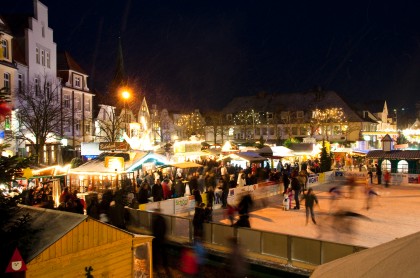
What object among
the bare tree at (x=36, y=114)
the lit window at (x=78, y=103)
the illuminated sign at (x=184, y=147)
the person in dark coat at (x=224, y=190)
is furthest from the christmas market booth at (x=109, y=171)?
the lit window at (x=78, y=103)

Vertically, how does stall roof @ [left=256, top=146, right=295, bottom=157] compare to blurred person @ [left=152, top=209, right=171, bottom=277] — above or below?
above

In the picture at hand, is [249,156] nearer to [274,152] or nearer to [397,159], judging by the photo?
[274,152]

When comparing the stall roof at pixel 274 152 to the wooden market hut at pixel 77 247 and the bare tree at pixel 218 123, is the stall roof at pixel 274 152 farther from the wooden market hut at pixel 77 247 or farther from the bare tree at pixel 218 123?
the bare tree at pixel 218 123

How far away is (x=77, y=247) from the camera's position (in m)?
7.43

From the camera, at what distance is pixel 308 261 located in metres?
9.76

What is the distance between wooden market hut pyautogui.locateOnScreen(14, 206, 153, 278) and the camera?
23.0 feet

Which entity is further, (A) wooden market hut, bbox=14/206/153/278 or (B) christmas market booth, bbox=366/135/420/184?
(B) christmas market booth, bbox=366/135/420/184

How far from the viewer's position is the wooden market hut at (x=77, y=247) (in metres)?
7.02

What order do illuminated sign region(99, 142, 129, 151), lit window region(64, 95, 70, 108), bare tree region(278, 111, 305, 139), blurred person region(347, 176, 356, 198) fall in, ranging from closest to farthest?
1. blurred person region(347, 176, 356, 198)
2. illuminated sign region(99, 142, 129, 151)
3. lit window region(64, 95, 70, 108)
4. bare tree region(278, 111, 305, 139)

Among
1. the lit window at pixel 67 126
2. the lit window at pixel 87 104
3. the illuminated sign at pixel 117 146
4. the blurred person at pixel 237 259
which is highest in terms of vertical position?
the lit window at pixel 87 104

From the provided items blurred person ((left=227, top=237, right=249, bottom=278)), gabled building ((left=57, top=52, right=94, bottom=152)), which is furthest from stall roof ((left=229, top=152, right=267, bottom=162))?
blurred person ((left=227, top=237, right=249, bottom=278))

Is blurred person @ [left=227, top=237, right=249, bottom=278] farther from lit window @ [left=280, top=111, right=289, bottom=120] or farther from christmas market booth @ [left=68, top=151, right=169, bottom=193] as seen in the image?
lit window @ [left=280, top=111, right=289, bottom=120]

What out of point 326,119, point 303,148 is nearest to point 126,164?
point 303,148

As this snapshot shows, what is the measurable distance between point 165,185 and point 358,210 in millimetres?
8496
